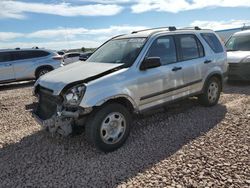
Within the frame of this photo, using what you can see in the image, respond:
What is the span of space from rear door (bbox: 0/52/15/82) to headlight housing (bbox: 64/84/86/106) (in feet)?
28.8

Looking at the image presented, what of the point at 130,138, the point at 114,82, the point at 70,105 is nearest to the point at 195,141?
the point at 130,138

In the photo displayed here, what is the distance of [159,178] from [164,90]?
2.01 meters

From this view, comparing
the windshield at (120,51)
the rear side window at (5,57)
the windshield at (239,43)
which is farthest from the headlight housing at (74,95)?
the rear side window at (5,57)

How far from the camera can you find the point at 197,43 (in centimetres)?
602

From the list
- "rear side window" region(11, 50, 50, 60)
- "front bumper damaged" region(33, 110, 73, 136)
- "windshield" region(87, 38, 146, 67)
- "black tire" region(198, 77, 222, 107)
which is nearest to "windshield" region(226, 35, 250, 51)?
"black tire" region(198, 77, 222, 107)

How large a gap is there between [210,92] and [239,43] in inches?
178

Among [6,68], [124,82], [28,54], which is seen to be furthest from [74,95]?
[28,54]

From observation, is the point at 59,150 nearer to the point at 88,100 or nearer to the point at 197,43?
the point at 88,100

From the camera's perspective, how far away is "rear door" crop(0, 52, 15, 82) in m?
11.7

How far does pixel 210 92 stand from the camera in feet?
21.0

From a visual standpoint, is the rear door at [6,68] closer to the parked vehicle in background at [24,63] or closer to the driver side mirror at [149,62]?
the parked vehicle in background at [24,63]

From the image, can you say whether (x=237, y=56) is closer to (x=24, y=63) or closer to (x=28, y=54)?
(x=24, y=63)

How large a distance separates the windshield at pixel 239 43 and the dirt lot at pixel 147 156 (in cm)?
448

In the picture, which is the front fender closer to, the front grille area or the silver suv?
the silver suv
